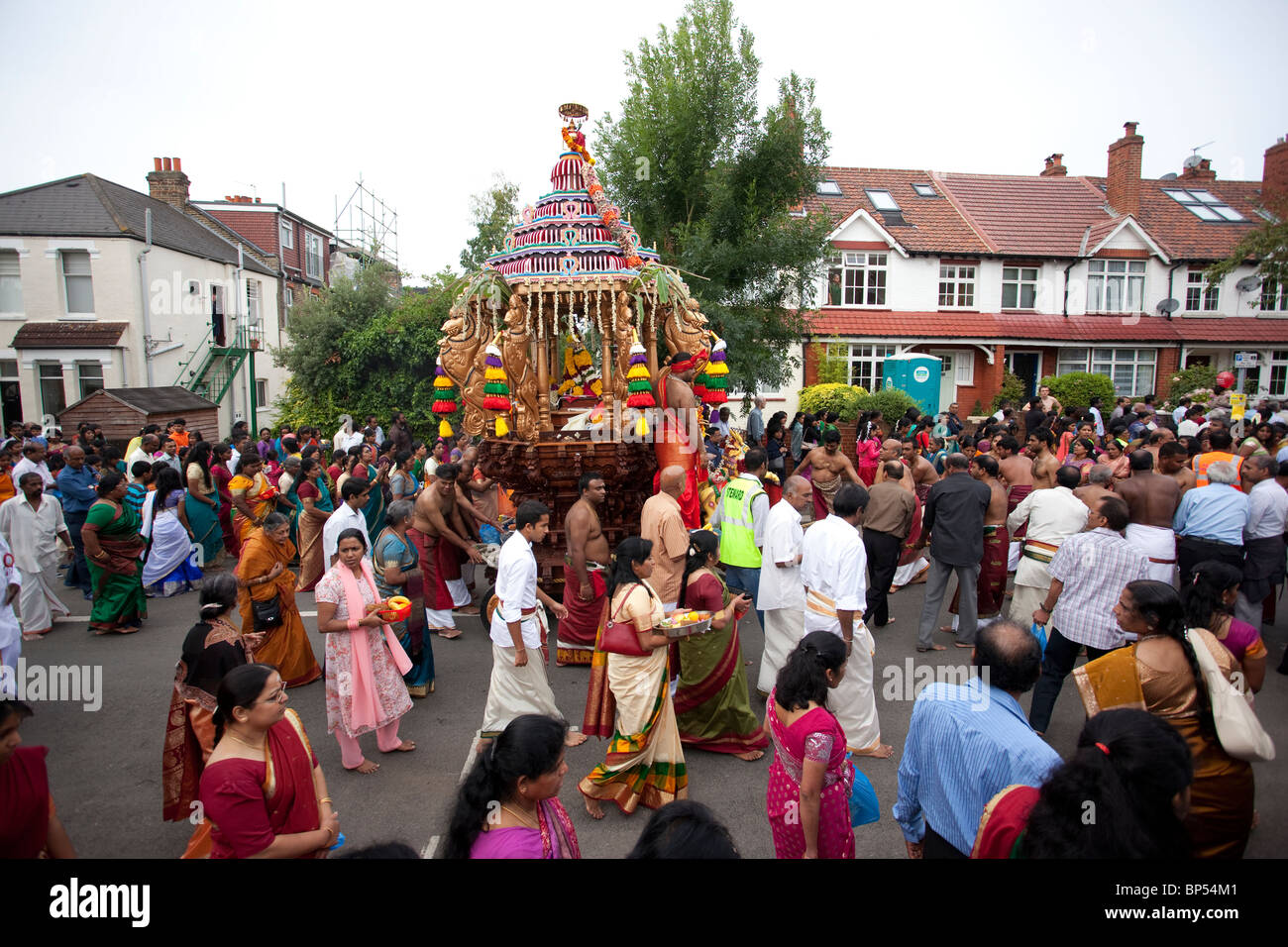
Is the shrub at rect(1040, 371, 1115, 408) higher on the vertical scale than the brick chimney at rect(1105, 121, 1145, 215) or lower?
lower

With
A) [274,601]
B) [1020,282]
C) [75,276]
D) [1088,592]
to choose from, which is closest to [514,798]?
[1088,592]

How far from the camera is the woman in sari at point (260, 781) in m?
2.53

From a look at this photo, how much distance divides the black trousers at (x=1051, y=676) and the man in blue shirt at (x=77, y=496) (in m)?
9.24

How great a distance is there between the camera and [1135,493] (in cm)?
570

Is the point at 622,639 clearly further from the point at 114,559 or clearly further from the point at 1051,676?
the point at 114,559


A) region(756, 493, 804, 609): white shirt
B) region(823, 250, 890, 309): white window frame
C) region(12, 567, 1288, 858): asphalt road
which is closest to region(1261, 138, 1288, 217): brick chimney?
region(823, 250, 890, 309): white window frame

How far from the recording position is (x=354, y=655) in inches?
182

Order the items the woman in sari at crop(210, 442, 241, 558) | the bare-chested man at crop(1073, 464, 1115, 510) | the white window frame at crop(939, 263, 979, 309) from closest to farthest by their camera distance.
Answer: the bare-chested man at crop(1073, 464, 1115, 510) → the woman in sari at crop(210, 442, 241, 558) → the white window frame at crop(939, 263, 979, 309)

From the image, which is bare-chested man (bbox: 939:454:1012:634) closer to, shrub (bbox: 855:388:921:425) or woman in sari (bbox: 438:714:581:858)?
woman in sari (bbox: 438:714:581:858)

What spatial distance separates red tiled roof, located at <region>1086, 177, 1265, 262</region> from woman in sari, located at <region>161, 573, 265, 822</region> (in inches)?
1064

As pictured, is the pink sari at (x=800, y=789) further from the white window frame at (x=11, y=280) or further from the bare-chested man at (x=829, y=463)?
the white window frame at (x=11, y=280)

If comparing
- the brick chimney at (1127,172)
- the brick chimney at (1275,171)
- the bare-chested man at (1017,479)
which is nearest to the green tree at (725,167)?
the bare-chested man at (1017,479)

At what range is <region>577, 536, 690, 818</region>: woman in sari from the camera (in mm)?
4043

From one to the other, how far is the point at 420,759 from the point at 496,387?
136 inches
